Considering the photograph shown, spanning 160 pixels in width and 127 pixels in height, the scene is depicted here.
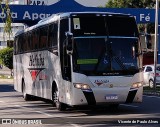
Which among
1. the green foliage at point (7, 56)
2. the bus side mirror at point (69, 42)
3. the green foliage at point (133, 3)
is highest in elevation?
the green foliage at point (133, 3)

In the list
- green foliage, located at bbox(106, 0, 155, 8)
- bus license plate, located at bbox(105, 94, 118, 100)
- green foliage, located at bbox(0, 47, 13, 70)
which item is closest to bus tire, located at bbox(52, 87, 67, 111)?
bus license plate, located at bbox(105, 94, 118, 100)

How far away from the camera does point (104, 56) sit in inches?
635

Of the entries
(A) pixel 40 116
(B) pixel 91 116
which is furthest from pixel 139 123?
(A) pixel 40 116

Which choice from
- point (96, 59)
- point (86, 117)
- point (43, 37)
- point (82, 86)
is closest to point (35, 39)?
point (43, 37)

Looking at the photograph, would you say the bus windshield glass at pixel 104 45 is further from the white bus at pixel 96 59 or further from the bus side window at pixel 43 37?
the bus side window at pixel 43 37

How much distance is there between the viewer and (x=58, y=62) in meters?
17.2

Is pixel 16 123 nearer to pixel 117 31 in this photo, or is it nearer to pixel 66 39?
pixel 66 39

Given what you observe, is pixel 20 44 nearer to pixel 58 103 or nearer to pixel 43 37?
pixel 43 37

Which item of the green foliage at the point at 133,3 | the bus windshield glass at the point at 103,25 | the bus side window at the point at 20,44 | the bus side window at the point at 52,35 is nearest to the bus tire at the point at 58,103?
the bus side window at the point at 52,35

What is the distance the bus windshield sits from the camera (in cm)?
1600

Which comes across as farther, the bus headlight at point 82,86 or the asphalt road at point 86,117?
the bus headlight at point 82,86

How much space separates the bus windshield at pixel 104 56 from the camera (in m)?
16.0

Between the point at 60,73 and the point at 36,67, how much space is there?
4274 millimetres

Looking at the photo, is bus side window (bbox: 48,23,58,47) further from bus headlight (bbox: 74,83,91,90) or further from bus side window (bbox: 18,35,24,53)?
bus side window (bbox: 18,35,24,53)
